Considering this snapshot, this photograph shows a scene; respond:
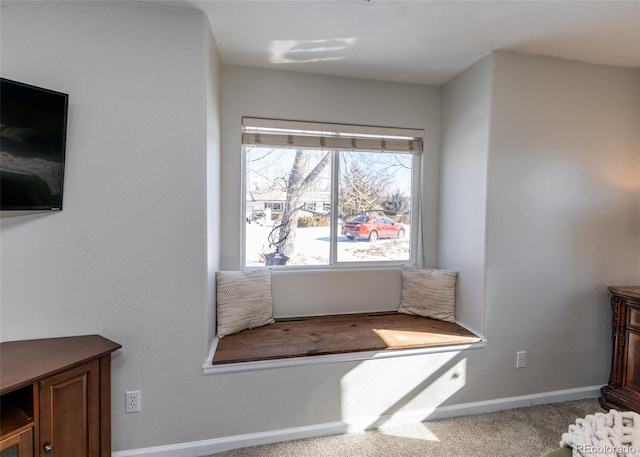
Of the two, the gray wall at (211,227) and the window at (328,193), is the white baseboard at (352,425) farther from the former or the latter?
the window at (328,193)

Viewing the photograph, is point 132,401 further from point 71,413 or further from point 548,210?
point 548,210

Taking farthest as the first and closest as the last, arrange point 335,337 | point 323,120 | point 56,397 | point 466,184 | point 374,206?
point 374,206
point 323,120
point 466,184
point 335,337
point 56,397

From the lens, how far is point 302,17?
171 cm

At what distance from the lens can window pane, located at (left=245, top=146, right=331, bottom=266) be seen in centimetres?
246

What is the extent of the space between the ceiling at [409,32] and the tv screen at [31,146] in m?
0.79

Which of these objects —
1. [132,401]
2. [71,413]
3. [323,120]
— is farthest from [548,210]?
[71,413]

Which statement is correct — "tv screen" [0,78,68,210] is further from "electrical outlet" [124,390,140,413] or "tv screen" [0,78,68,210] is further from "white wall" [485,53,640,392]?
"white wall" [485,53,640,392]

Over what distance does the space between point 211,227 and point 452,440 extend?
2005 mm

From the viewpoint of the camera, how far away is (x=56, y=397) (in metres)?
1.29

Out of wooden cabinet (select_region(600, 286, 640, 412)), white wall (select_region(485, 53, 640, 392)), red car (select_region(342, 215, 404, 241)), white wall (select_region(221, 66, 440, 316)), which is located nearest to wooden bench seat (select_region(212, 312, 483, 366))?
white wall (select_region(221, 66, 440, 316))

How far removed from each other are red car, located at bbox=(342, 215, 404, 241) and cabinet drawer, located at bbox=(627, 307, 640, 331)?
1636mm

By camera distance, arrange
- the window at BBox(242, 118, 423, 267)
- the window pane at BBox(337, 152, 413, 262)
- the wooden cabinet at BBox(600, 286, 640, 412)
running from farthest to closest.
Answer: the window pane at BBox(337, 152, 413, 262)
the window at BBox(242, 118, 423, 267)
the wooden cabinet at BBox(600, 286, 640, 412)

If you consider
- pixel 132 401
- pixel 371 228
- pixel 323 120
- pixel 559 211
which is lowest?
pixel 132 401

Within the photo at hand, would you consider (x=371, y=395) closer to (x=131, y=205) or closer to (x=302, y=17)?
(x=131, y=205)
